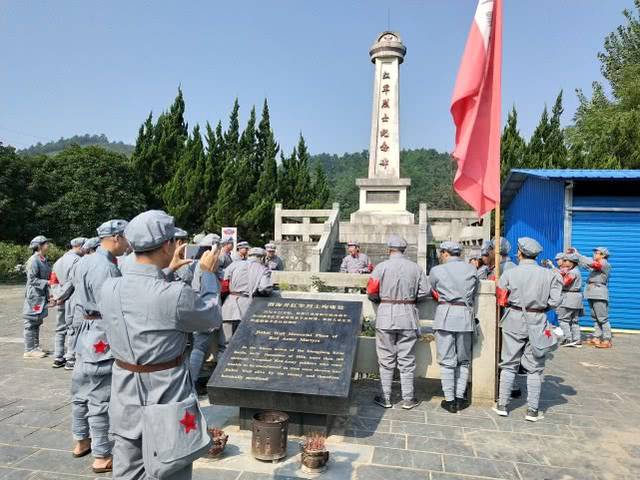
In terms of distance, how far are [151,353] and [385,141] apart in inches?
606

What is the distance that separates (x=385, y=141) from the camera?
1695 centimetres

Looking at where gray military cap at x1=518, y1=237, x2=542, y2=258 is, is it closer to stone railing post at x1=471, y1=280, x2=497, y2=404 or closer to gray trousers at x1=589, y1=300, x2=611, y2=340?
stone railing post at x1=471, y1=280, x2=497, y2=404

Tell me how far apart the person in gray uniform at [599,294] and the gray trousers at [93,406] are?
8589 millimetres

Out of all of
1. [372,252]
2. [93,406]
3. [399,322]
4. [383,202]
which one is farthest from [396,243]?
[383,202]

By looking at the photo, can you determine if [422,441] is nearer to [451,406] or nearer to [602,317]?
[451,406]

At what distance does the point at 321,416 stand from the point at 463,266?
224 cm

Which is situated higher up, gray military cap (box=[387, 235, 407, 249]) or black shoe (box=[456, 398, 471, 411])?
gray military cap (box=[387, 235, 407, 249])

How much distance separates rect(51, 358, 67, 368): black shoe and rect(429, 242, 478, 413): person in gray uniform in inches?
214

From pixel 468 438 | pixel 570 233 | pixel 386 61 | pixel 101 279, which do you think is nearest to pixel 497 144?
pixel 468 438

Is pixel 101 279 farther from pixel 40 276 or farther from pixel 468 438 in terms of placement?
pixel 40 276

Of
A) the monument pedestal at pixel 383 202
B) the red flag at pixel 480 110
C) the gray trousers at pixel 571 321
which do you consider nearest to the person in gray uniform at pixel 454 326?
the red flag at pixel 480 110

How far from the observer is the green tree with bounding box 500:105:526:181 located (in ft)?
72.2

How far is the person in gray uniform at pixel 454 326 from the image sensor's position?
5125 mm

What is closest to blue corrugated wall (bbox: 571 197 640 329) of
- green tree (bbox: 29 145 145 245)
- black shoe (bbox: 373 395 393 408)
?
black shoe (bbox: 373 395 393 408)
